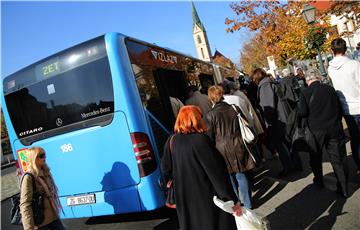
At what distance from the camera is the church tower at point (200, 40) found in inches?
4188

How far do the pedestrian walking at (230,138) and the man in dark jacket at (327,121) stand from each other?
42.7 inches

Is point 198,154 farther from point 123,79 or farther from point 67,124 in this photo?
point 67,124

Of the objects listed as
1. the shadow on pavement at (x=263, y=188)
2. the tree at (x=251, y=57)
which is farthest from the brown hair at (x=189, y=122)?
the tree at (x=251, y=57)

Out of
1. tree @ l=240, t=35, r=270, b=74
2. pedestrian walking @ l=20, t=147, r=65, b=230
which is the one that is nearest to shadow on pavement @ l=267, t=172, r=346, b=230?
pedestrian walking @ l=20, t=147, r=65, b=230

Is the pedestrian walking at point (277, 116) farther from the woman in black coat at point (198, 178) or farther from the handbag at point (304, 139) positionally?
the woman in black coat at point (198, 178)

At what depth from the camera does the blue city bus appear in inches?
188

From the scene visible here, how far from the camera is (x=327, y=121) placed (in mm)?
4852

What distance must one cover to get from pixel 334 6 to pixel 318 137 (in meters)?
12.6

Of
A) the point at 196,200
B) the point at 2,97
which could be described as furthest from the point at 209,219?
the point at 2,97

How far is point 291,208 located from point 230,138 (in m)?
1.36

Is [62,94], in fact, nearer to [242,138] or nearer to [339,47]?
[242,138]

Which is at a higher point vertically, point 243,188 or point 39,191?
point 39,191

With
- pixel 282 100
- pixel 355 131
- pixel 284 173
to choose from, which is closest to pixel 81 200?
pixel 284 173

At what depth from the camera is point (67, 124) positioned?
5238mm
